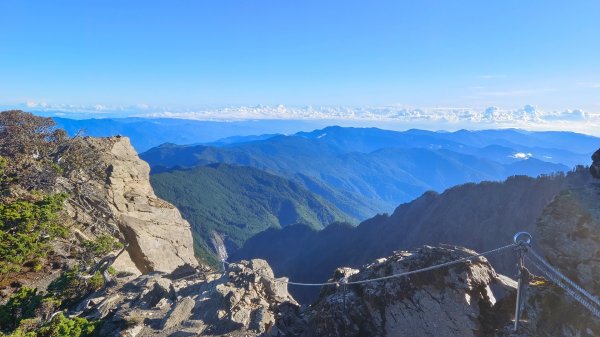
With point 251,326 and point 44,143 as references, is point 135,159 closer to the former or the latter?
point 44,143

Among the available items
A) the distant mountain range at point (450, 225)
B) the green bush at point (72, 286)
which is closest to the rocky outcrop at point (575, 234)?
the green bush at point (72, 286)

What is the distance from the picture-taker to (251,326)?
1870cm

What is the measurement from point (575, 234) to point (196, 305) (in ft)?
55.1

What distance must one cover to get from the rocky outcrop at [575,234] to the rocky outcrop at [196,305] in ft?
39.1

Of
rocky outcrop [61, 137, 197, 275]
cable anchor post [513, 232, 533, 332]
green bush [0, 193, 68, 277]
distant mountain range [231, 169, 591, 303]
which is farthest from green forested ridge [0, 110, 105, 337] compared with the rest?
distant mountain range [231, 169, 591, 303]

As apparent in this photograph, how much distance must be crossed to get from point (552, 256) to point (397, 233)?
475 feet

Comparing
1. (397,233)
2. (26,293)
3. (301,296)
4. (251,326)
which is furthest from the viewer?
(397,233)

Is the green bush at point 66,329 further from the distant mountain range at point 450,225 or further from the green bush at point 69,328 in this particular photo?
the distant mountain range at point 450,225

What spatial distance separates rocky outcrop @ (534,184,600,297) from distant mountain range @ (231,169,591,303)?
95569 millimetres

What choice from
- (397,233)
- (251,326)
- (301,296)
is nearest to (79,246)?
(251,326)

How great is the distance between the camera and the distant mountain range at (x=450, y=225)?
4830 inches

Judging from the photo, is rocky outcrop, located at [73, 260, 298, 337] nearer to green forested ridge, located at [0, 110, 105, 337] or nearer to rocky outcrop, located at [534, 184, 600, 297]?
green forested ridge, located at [0, 110, 105, 337]

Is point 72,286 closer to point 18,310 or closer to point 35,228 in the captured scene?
point 18,310

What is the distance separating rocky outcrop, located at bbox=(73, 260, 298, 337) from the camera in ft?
60.9
